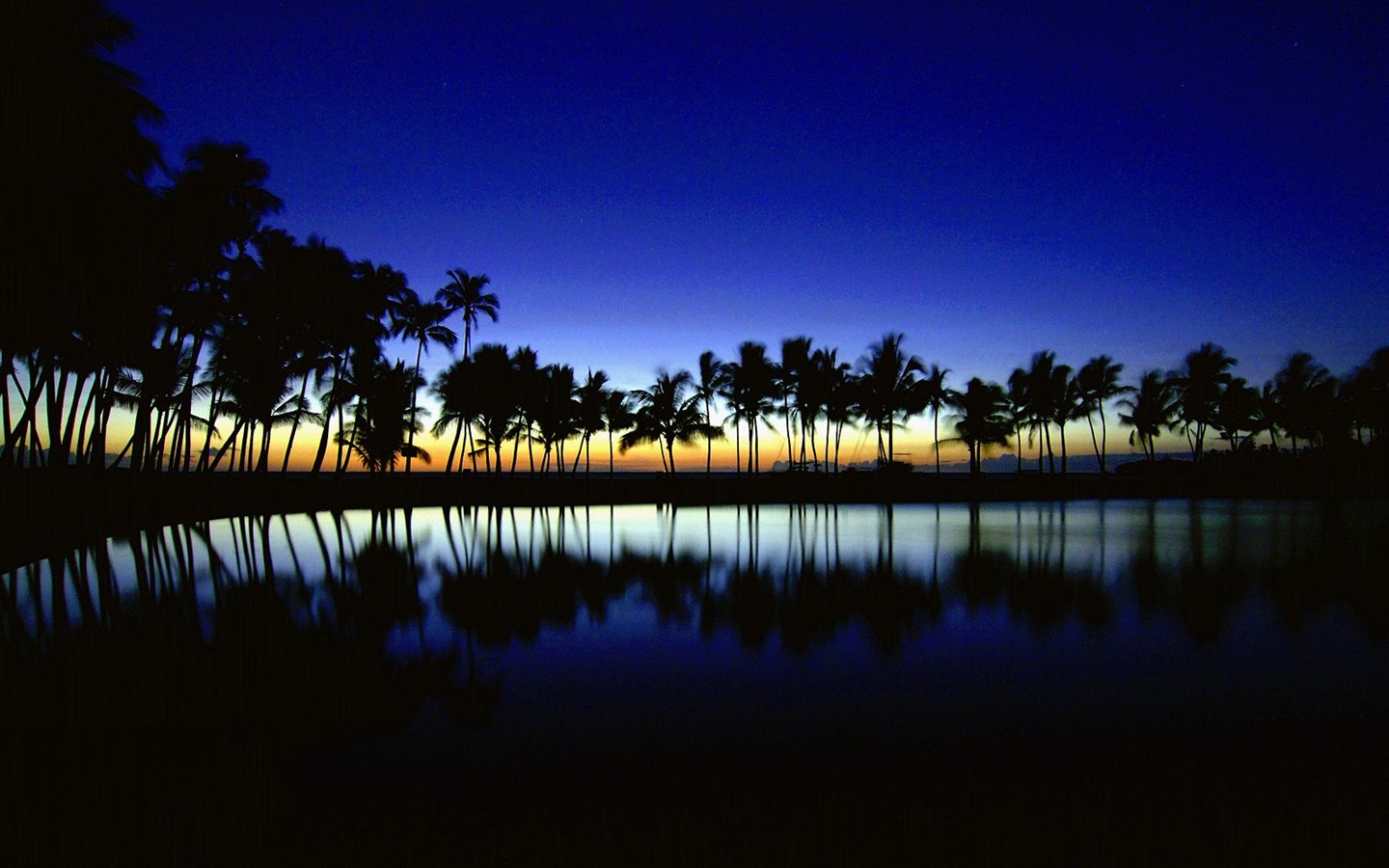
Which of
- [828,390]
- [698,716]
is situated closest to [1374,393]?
[828,390]

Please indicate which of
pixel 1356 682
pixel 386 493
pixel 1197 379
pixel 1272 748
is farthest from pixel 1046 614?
pixel 1197 379

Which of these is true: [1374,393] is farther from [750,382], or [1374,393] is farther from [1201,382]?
[750,382]

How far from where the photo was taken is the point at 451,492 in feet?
97.5

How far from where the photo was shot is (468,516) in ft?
78.6

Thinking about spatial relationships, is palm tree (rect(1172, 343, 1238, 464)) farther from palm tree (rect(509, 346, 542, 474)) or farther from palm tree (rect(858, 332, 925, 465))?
palm tree (rect(509, 346, 542, 474))

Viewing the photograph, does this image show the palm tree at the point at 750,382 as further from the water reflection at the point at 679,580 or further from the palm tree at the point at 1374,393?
the palm tree at the point at 1374,393

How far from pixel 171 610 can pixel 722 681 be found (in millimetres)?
6784

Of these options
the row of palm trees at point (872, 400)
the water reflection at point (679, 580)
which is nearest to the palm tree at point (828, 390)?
the row of palm trees at point (872, 400)

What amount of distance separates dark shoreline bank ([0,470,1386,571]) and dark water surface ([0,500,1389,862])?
4.84 meters

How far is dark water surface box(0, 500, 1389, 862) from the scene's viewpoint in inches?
121

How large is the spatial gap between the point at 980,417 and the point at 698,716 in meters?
44.2

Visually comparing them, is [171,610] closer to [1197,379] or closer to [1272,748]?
[1272,748]

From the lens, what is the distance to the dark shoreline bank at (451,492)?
13.5m

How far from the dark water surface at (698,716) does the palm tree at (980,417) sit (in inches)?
1394
